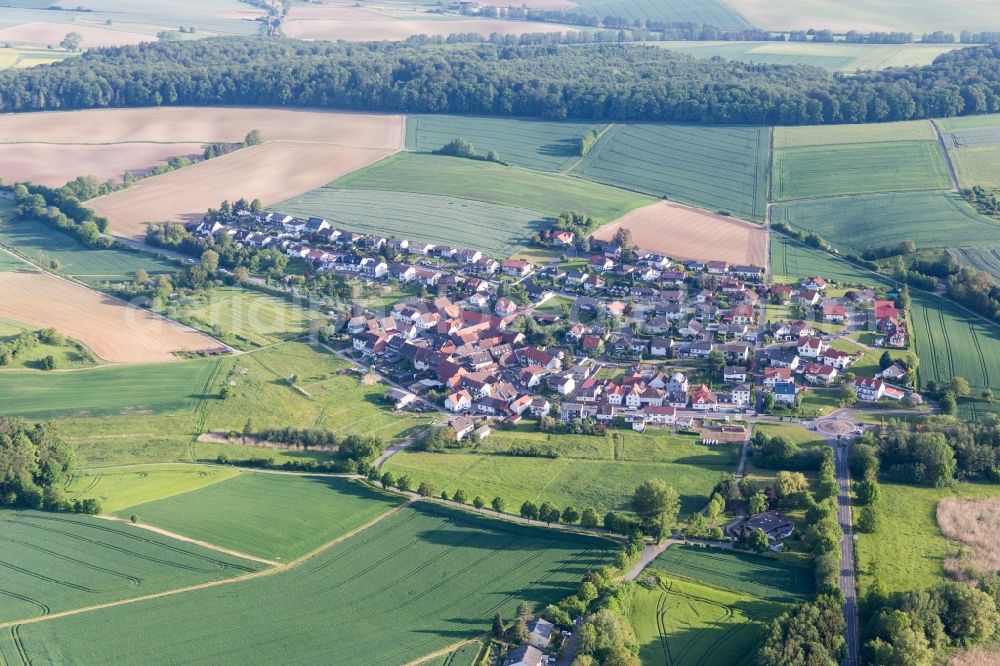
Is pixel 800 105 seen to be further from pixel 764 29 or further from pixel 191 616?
pixel 191 616

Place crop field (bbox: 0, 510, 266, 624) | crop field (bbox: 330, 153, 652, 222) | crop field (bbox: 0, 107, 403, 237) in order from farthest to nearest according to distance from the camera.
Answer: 1. crop field (bbox: 0, 107, 403, 237)
2. crop field (bbox: 330, 153, 652, 222)
3. crop field (bbox: 0, 510, 266, 624)

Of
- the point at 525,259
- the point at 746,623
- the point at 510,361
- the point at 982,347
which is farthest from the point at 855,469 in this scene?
the point at 525,259

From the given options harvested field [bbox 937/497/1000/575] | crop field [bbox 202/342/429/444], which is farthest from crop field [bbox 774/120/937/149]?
harvested field [bbox 937/497/1000/575]

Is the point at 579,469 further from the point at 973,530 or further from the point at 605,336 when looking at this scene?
the point at 973,530

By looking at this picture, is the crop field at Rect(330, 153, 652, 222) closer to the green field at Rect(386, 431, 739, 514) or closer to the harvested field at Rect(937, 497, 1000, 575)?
the green field at Rect(386, 431, 739, 514)

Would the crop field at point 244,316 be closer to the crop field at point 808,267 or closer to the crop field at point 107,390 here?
the crop field at point 107,390

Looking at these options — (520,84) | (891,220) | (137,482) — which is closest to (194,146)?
(520,84)

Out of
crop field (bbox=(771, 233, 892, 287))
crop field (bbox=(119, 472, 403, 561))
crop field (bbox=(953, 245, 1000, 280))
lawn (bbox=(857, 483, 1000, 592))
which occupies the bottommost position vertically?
crop field (bbox=(119, 472, 403, 561))
